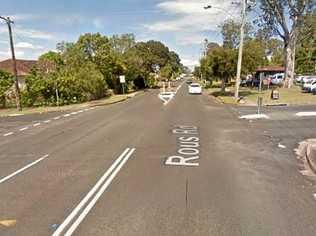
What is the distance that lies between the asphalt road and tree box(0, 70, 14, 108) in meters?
17.3

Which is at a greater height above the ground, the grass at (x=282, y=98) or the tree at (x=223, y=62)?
the tree at (x=223, y=62)

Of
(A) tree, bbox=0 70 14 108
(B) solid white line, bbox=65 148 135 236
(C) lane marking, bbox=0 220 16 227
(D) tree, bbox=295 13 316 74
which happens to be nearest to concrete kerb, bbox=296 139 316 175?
(B) solid white line, bbox=65 148 135 236

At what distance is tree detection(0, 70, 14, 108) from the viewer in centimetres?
2778

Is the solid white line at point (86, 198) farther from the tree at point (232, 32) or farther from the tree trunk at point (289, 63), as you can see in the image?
the tree at point (232, 32)

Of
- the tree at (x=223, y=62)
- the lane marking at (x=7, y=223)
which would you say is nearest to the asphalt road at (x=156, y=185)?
the lane marking at (x=7, y=223)

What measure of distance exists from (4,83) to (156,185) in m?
25.5

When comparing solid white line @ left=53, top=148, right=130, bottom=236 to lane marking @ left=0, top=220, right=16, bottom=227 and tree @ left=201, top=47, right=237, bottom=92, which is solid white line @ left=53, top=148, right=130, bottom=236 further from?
tree @ left=201, top=47, right=237, bottom=92

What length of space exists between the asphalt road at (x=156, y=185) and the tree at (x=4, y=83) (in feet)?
56.7

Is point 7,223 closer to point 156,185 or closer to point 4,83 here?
point 156,185

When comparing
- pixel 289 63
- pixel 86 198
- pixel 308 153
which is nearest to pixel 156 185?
pixel 86 198

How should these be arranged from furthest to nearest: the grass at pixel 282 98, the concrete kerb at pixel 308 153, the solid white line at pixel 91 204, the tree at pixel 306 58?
the tree at pixel 306 58 → the grass at pixel 282 98 → the concrete kerb at pixel 308 153 → the solid white line at pixel 91 204

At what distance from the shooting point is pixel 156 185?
6633 mm

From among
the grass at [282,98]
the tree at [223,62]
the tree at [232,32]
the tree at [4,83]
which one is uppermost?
the tree at [232,32]

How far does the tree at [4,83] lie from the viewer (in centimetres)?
2778
